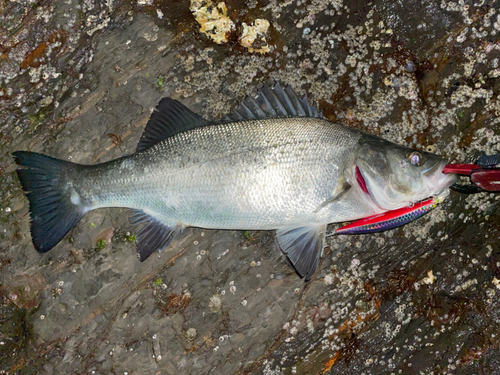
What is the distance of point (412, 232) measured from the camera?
3.63 metres

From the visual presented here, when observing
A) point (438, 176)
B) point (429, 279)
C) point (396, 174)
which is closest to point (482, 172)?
point (438, 176)

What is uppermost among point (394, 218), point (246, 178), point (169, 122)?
point (169, 122)

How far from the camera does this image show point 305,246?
11.0 ft

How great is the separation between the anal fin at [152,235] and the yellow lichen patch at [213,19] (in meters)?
1.93

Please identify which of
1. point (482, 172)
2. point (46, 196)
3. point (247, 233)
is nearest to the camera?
point (482, 172)

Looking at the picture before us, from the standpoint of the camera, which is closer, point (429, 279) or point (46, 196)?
point (46, 196)

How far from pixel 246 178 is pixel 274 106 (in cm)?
76

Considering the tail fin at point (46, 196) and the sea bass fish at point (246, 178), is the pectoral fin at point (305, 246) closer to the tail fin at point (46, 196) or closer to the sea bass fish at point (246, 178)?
the sea bass fish at point (246, 178)

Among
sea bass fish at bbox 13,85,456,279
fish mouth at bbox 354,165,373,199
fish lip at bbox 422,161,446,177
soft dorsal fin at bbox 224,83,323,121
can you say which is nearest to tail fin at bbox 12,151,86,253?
sea bass fish at bbox 13,85,456,279

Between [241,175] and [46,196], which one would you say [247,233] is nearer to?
[241,175]

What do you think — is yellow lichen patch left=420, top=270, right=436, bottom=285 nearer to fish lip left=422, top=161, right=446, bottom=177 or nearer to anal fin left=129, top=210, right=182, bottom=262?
fish lip left=422, top=161, right=446, bottom=177

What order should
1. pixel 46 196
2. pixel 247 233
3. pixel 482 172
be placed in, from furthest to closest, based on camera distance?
1. pixel 247 233
2. pixel 46 196
3. pixel 482 172

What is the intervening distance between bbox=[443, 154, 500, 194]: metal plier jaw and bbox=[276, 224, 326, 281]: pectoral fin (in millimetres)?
1278

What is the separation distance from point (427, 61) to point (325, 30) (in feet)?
3.52
